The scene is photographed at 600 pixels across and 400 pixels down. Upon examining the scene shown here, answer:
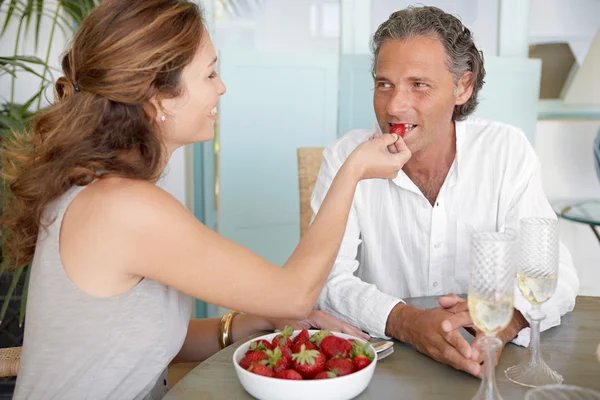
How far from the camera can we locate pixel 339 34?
3.64 meters

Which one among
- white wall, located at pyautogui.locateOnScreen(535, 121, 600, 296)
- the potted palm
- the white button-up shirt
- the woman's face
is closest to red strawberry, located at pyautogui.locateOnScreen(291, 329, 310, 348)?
the woman's face

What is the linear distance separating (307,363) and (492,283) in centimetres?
33

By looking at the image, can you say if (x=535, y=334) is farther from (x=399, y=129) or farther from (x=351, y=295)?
(x=399, y=129)

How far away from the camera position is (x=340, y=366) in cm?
111

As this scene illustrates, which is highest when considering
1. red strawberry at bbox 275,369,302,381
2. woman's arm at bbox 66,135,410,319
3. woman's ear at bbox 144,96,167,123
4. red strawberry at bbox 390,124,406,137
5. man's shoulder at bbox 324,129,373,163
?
woman's ear at bbox 144,96,167,123

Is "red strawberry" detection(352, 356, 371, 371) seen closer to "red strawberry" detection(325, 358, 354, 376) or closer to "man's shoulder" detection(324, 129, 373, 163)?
"red strawberry" detection(325, 358, 354, 376)

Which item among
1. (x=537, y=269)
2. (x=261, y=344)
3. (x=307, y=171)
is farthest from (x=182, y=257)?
(x=307, y=171)

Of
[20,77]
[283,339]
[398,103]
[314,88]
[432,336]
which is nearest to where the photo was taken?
[283,339]

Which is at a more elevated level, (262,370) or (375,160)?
(375,160)

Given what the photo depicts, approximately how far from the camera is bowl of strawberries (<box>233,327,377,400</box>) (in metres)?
1.07

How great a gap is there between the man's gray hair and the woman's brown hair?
28.2 inches

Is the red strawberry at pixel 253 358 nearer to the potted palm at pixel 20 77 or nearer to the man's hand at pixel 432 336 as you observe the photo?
the man's hand at pixel 432 336

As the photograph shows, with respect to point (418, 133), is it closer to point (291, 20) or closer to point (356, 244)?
point (356, 244)

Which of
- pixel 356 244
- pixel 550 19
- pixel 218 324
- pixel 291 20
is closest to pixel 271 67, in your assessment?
pixel 291 20
